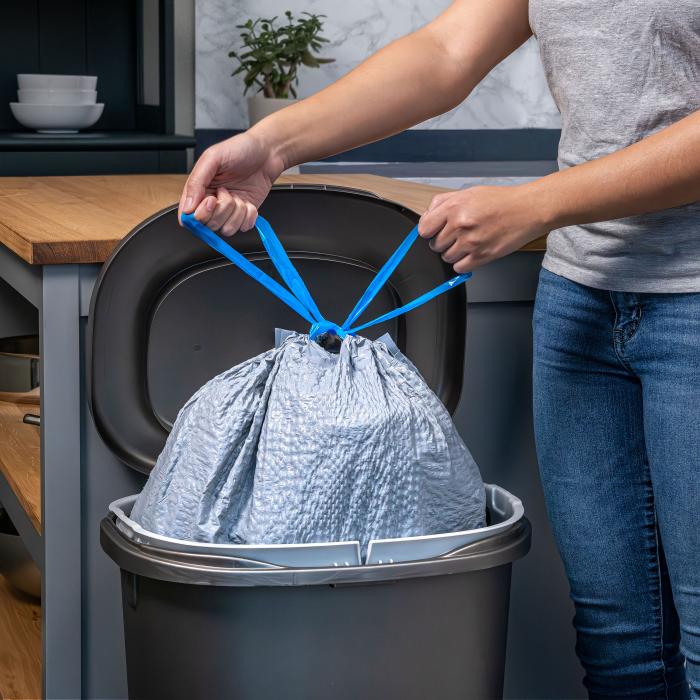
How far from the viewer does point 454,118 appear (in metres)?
3.18

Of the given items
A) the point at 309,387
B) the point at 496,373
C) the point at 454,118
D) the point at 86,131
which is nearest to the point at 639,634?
the point at 496,373

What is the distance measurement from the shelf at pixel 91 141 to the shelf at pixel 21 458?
84 centimetres

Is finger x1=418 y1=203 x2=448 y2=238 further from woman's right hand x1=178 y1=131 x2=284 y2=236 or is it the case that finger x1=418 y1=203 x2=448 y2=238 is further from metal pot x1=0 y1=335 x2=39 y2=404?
metal pot x1=0 y1=335 x2=39 y2=404

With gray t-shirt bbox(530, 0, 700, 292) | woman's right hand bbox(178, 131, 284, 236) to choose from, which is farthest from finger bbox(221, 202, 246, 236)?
gray t-shirt bbox(530, 0, 700, 292)

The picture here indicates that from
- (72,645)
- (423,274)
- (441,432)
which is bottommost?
(72,645)

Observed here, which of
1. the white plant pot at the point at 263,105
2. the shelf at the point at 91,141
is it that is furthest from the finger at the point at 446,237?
the white plant pot at the point at 263,105

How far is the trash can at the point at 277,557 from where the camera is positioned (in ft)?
2.92

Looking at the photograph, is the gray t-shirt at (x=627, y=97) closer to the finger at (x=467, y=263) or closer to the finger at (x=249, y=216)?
the finger at (x=467, y=263)

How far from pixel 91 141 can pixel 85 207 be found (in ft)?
3.69

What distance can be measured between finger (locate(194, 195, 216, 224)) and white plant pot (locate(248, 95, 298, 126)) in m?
1.79

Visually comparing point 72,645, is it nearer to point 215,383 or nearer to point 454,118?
point 215,383

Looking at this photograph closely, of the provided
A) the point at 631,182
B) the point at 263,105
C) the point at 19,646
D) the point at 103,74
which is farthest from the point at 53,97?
the point at 631,182

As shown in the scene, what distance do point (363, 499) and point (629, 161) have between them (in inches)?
13.9

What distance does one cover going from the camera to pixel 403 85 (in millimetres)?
1076
